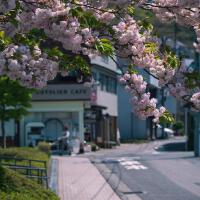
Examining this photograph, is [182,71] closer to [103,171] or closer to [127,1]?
[127,1]

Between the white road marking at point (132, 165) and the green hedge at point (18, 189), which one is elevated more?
the green hedge at point (18, 189)

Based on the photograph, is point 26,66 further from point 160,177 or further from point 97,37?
point 160,177

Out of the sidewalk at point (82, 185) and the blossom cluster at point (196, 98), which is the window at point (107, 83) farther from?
the blossom cluster at point (196, 98)

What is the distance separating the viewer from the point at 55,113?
47750mm

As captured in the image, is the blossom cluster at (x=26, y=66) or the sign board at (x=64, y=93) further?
the sign board at (x=64, y=93)

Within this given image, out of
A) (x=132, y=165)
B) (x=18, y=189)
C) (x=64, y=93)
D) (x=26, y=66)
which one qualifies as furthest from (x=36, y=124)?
(x=26, y=66)

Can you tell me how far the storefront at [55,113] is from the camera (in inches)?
1820

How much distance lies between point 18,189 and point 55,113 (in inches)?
1444

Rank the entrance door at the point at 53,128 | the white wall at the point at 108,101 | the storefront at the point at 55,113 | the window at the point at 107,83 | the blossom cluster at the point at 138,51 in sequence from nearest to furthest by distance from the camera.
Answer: the blossom cluster at the point at 138,51, the storefront at the point at 55,113, the entrance door at the point at 53,128, the white wall at the point at 108,101, the window at the point at 107,83

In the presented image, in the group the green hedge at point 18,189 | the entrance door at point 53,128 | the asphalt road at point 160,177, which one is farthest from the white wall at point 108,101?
the green hedge at point 18,189

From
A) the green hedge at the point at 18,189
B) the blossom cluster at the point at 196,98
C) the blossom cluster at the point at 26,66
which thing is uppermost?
the blossom cluster at the point at 26,66

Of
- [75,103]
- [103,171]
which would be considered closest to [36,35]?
[103,171]

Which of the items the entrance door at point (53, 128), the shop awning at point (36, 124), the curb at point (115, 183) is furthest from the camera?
the entrance door at point (53, 128)

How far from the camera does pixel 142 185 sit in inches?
834
